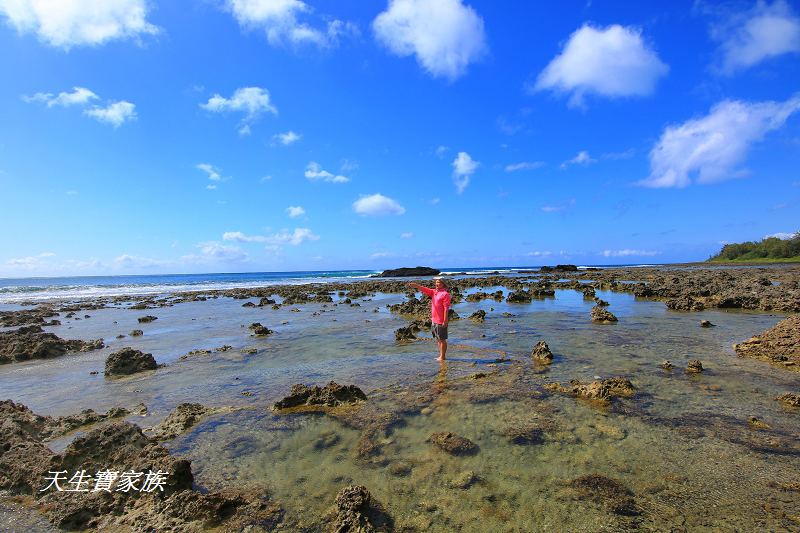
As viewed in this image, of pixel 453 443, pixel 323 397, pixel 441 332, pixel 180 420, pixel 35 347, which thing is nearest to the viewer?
pixel 453 443

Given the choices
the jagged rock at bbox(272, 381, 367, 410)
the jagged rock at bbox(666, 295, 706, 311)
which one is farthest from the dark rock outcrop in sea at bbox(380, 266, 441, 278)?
the jagged rock at bbox(272, 381, 367, 410)

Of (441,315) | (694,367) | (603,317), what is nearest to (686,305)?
(603,317)

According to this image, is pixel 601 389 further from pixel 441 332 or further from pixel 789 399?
pixel 441 332

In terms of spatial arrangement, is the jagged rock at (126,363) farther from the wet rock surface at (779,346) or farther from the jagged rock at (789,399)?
the wet rock surface at (779,346)

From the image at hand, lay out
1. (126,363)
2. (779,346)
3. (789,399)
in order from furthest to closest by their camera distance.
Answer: (126,363) → (779,346) → (789,399)

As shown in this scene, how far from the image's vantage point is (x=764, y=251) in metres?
79.8

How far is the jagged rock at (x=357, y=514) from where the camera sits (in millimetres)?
3604

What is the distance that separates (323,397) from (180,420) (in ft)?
7.83

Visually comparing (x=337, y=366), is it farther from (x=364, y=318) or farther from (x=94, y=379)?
(x=364, y=318)

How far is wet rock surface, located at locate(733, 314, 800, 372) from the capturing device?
27.4 feet

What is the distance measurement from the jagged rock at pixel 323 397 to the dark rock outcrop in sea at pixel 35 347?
11.3 metres

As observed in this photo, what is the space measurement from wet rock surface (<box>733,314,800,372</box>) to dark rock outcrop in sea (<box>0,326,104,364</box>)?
2035 cm

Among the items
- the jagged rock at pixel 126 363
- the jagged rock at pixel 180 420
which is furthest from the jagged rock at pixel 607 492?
the jagged rock at pixel 126 363

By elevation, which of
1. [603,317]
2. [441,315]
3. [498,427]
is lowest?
[498,427]
